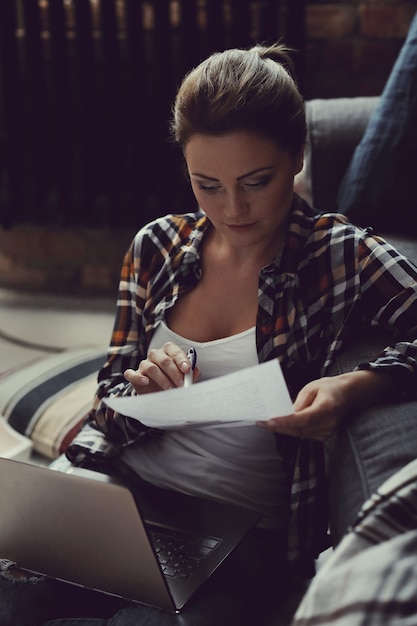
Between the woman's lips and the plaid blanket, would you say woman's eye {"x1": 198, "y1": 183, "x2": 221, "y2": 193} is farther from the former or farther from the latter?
the plaid blanket

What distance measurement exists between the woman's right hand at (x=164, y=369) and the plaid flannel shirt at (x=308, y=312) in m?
0.11

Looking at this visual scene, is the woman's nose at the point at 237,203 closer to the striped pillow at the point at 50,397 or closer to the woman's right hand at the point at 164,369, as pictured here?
the woman's right hand at the point at 164,369

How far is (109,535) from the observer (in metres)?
0.93

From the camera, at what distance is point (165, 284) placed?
123 centimetres

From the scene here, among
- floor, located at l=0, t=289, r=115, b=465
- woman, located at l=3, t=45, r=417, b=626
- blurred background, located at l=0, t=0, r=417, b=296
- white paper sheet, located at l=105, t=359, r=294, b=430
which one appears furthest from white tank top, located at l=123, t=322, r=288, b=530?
blurred background, located at l=0, t=0, r=417, b=296

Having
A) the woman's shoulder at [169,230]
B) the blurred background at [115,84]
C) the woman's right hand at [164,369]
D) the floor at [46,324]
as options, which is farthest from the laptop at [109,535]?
the blurred background at [115,84]

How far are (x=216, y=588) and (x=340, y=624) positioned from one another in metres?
0.41

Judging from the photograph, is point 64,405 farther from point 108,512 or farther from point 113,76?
point 113,76

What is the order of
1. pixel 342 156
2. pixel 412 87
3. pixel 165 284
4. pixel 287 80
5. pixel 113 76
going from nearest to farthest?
pixel 287 80 → pixel 165 284 → pixel 412 87 → pixel 342 156 → pixel 113 76

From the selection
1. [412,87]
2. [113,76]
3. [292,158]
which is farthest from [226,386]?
[113,76]

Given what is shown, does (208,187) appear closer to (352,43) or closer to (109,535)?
(109,535)

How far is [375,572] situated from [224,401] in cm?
27

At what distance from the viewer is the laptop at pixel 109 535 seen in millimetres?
911

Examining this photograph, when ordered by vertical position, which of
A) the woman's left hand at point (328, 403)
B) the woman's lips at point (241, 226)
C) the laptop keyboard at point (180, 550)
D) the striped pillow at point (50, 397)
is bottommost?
the striped pillow at point (50, 397)
